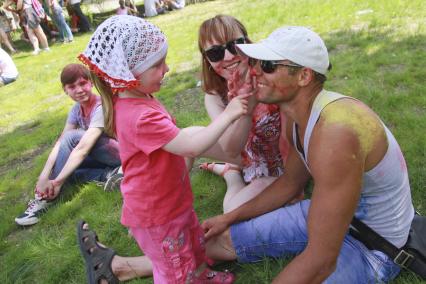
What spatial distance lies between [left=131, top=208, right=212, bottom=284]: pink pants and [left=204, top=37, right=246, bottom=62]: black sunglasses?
0.97 meters

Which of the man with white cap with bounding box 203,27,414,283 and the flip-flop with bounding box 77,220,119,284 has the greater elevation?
the man with white cap with bounding box 203,27,414,283

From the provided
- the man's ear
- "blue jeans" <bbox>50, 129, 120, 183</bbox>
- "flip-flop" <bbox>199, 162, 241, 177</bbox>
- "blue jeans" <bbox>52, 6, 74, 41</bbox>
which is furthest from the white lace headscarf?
"blue jeans" <bbox>52, 6, 74, 41</bbox>

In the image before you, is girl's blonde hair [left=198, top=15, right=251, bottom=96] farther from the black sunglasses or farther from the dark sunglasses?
the dark sunglasses

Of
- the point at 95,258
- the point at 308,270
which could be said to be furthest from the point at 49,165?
the point at 308,270

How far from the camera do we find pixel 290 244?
2301 mm

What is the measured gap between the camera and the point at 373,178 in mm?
1772

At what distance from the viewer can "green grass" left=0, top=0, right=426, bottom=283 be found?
2.99m

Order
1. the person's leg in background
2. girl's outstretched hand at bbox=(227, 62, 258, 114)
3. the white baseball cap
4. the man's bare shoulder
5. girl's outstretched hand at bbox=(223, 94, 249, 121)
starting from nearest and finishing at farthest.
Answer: the man's bare shoulder → the white baseball cap → girl's outstretched hand at bbox=(223, 94, 249, 121) → girl's outstretched hand at bbox=(227, 62, 258, 114) → the person's leg in background

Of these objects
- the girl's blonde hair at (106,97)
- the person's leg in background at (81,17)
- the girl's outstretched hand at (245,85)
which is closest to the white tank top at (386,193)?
the girl's outstretched hand at (245,85)

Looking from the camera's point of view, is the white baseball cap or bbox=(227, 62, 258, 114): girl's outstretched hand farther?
bbox=(227, 62, 258, 114): girl's outstretched hand

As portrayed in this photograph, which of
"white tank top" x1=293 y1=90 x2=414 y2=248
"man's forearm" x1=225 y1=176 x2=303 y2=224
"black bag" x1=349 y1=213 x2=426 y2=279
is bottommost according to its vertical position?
"man's forearm" x1=225 y1=176 x2=303 y2=224

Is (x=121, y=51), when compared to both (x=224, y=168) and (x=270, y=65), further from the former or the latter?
(x=224, y=168)

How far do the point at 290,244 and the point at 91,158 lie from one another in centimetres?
237

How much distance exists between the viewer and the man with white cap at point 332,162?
1636mm
